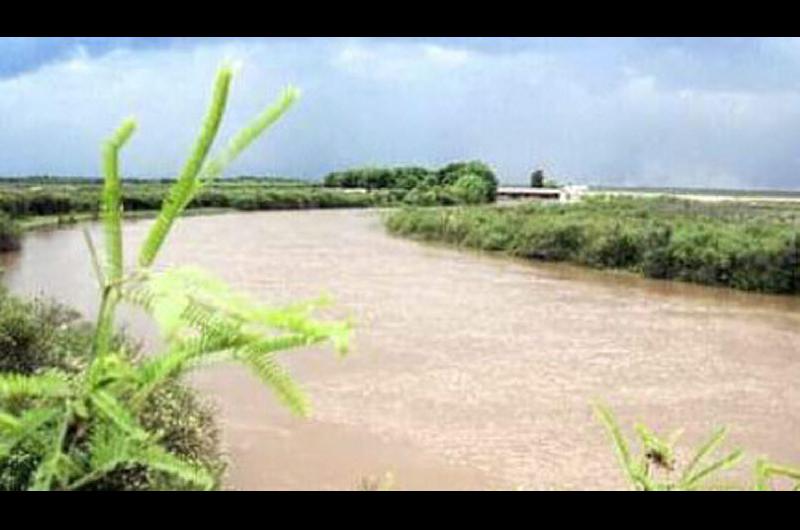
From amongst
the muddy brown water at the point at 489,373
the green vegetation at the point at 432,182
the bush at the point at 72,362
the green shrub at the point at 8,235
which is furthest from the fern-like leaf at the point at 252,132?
the green vegetation at the point at 432,182

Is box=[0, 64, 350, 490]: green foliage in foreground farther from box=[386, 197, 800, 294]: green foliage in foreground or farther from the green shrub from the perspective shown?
the green shrub

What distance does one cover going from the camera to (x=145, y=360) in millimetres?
952

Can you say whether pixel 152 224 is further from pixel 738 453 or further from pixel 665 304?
pixel 665 304

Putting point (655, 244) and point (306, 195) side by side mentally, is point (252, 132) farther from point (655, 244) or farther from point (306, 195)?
point (306, 195)

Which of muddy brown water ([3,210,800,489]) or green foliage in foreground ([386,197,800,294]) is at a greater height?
green foliage in foreground ([386,197,800,294])

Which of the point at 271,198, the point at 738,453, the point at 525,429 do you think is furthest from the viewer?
the point at 271,198

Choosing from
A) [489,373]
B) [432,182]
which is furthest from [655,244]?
[432,182]

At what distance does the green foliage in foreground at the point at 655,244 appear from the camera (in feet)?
59.3

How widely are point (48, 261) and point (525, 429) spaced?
500 inches

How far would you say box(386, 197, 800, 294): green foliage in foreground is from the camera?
1806cm

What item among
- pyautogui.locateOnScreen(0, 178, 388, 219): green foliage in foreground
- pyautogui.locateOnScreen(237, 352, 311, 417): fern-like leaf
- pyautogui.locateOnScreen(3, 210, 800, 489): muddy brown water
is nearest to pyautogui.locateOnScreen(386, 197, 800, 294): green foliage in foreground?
pyautogui.locateOnScreen(3, 210, 800, 489): muddy brown water

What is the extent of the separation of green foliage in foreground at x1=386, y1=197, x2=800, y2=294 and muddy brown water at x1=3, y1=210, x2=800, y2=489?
1.98 ft

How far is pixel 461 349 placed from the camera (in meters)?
11.6

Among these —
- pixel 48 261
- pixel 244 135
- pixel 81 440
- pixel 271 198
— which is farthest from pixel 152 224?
pixel 271 198
